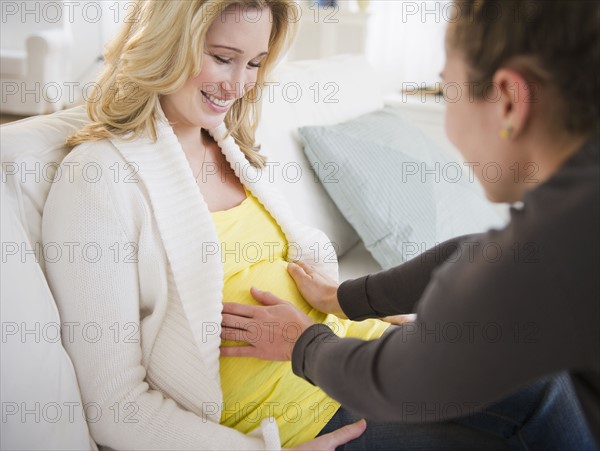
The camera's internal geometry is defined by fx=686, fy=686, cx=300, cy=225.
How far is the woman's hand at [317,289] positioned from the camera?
1313 mm

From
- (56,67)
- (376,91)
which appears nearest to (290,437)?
(376,91)

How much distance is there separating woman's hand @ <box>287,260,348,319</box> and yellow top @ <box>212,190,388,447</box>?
0.01 m

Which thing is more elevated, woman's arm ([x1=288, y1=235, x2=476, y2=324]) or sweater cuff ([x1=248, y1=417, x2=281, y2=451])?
woman's arm ([x1=288, y1=235, x2=476, y2=324])

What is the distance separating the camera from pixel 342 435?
1.19m

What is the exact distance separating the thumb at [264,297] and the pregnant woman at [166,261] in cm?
2

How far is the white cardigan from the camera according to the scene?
1.08 meters

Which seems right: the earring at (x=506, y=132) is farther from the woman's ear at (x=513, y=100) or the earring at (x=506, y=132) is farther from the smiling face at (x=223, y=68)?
the smiling face at (x=223, y=68)

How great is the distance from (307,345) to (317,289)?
13.1 inches

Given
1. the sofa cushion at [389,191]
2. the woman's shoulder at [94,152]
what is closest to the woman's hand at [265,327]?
the woman's shoulder at [94,152]

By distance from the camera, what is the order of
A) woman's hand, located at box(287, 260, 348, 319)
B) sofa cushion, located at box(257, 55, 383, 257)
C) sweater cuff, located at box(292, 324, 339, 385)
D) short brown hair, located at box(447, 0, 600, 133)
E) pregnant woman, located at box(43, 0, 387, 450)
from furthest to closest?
sofa cushion, located at box(257, 55, 383, 257)
woman's hand, located at box(287, 260, 348, 319)
pregnant woman, located at box(43, 0, 387, 450)
sweater cuff, located at box(292, 324, 339, 385)
short brown hair, located at box(447, 0, 600, 133)

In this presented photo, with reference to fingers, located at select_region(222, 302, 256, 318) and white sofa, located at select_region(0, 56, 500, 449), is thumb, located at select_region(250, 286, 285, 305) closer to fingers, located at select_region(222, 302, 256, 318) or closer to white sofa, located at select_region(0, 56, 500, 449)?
fingers, located at select_region(222, 302, 256, 318)

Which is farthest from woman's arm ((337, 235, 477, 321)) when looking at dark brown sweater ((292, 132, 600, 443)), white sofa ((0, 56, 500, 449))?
white sofa ((0, 56, 500, 449))

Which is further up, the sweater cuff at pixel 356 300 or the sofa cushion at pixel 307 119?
the sofa cushion at pixel 307 119

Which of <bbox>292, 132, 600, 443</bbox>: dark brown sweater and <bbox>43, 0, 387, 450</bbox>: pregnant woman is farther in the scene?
<bbox>43, 0, 387, 450</bbox>: pregnant woman
